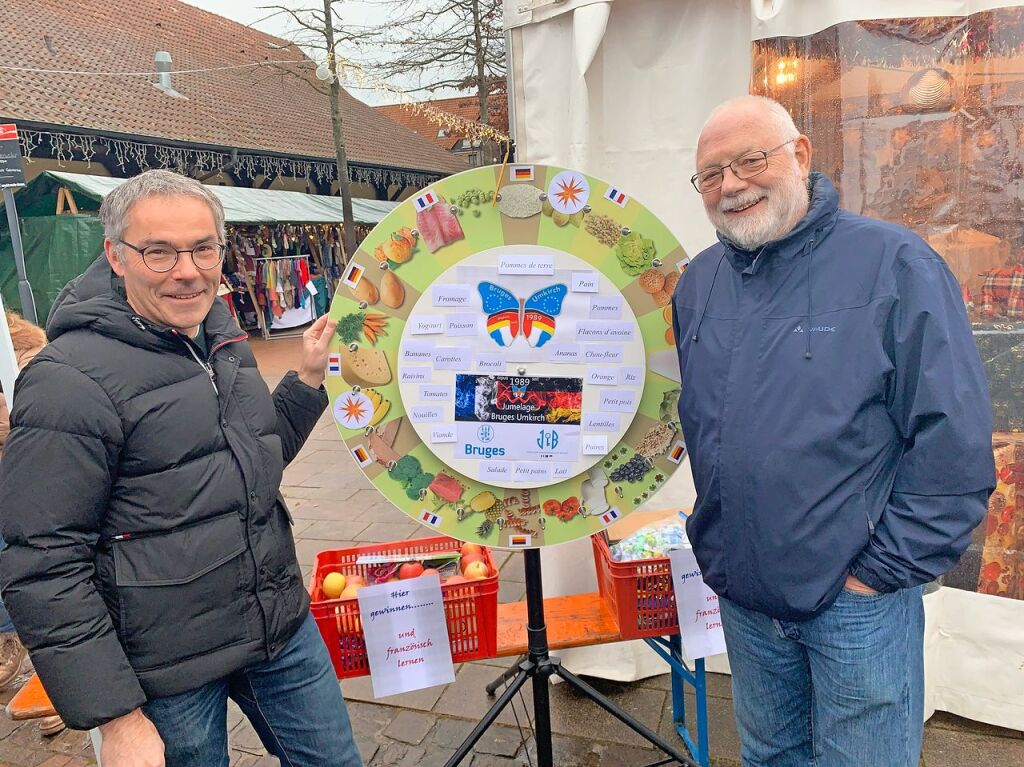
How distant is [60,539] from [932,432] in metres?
1.78

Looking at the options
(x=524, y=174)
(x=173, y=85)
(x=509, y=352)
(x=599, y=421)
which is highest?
(x=173, y=85)

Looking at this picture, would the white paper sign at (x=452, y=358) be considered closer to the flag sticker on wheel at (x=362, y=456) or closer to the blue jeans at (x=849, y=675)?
the flag sticker on wheel at (x=362, y=456)

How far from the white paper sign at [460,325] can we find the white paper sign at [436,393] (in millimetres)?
152

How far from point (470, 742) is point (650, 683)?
3.96 feet

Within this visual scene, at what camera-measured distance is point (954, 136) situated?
246cm

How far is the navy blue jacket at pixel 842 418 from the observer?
143 cm

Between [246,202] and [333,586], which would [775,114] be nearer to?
[333,586]

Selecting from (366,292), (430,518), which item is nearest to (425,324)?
(366,292)

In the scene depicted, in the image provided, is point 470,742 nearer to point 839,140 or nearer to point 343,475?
point 839,140

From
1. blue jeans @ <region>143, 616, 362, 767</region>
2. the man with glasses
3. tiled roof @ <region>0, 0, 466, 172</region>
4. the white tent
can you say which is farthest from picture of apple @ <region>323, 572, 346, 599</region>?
tiled roof @ <region>0, 0, 466, 172</region>

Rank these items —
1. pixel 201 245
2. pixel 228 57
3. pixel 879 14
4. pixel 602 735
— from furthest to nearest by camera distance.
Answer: pixel 228 57 < pixel 602 735 < pixel 879 14 < pixel 201 245

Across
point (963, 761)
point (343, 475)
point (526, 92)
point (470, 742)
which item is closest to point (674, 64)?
point (526, 92)

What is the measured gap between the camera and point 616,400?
1.91 meters

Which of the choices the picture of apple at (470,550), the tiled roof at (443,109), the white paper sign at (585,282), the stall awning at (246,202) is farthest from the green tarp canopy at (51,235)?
the tiled roof at (443,109)
